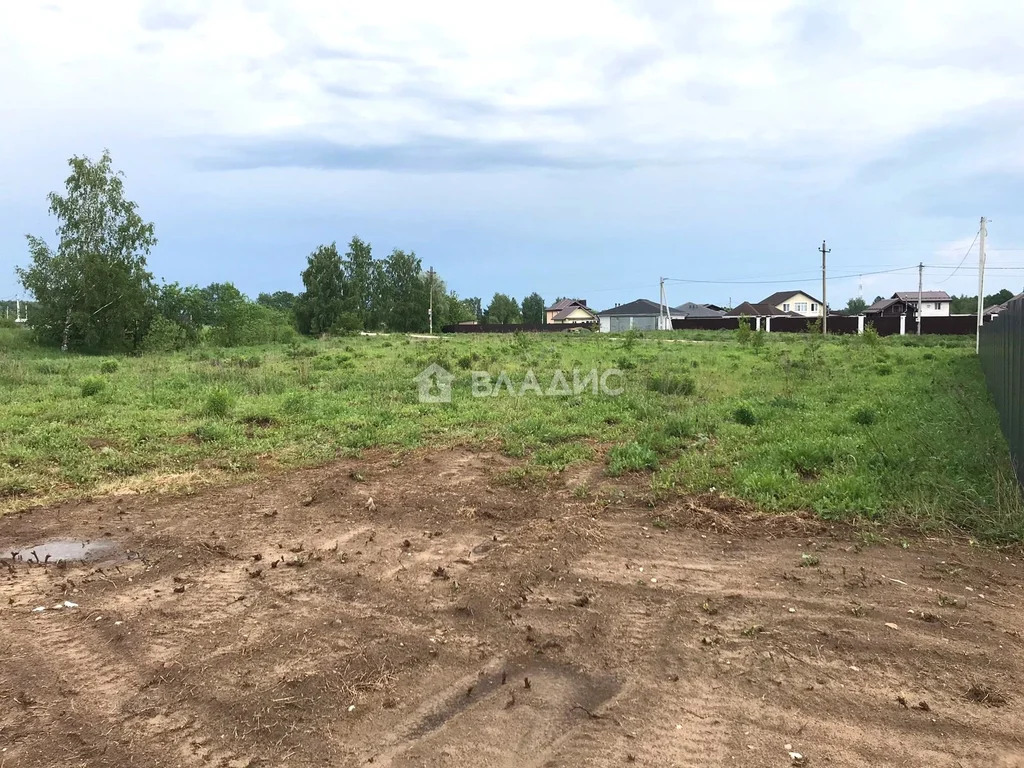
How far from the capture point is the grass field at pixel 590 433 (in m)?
5.41

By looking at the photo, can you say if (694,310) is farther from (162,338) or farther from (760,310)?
(162,338)

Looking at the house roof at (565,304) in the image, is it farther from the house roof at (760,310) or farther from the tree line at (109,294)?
the tree line at (109,294)

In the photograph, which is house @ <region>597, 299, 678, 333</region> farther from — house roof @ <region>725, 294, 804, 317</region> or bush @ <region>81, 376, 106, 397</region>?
bush @ <region>81, 376, 106, 397</region>

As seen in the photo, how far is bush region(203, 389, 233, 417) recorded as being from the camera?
9375mm

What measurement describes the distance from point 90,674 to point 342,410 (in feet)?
22.5

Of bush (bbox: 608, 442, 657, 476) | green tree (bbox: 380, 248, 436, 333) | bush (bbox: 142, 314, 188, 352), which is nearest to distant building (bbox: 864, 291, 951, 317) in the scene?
green tree (bbox: 380, 248, 436, 333)

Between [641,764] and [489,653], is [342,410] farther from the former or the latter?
[641,764]

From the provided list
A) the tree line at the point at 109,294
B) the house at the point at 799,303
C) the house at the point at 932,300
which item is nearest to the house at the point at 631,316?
the house at the point at 799,303

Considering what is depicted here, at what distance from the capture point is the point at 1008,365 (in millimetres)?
7047

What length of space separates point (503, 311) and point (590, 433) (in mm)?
79347

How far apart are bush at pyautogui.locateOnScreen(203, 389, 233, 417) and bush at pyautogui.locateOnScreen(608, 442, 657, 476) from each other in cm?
590

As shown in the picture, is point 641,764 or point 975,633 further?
point 975,633

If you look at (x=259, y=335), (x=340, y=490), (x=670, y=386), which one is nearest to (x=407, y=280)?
(x=259, y=335)

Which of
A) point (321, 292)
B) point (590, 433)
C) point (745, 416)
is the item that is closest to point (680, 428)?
point (590, 433)
